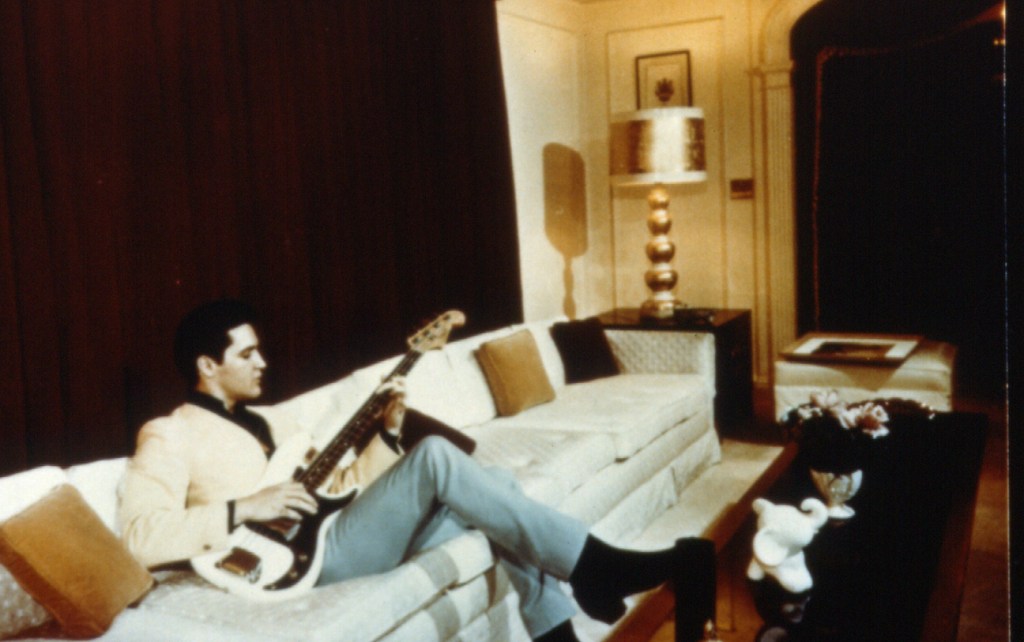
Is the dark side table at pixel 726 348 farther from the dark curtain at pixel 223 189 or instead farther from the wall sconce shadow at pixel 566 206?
the dark curtain at pixel 223 189

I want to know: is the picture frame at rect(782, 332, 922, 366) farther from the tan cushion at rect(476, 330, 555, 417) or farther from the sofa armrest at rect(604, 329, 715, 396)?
the tan cushion at rect(476, 330, 555, 417)

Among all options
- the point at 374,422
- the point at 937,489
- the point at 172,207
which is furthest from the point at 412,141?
the point at 937,489

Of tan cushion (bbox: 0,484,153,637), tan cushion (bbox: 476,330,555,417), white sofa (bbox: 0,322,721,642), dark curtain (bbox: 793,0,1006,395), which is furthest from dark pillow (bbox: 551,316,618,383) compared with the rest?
tan cushion (bbox: 0,484,153,637)

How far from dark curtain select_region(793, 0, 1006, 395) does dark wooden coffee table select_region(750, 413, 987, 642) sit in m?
1.89

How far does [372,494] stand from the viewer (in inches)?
78.7

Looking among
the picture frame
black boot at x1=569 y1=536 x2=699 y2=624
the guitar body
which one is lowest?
the picture frame

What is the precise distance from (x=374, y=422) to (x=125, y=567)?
68cm

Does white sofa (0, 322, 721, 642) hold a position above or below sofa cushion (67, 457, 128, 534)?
below

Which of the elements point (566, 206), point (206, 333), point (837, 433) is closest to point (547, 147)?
point (566, 206)

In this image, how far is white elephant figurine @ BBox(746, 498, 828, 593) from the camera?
1.79 metres

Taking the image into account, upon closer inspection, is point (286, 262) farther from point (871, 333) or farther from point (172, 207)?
point (871, 333)

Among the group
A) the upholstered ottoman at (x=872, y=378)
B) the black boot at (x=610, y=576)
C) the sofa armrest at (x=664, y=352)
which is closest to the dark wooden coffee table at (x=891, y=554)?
the black boot at (x=610, y=576)

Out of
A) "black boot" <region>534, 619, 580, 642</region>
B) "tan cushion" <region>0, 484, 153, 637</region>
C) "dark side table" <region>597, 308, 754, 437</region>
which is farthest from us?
"dark side table" <region>597, 308, 754, 437</region>

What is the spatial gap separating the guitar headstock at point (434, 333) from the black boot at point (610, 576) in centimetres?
68
